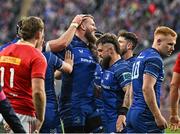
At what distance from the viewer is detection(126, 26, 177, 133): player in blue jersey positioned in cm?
822

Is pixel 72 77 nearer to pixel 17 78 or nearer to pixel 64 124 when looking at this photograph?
pixel 64 124

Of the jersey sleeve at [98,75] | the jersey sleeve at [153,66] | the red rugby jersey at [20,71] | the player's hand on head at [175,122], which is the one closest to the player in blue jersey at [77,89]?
the jersey sleeve at [98,75]

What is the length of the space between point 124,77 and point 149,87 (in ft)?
4.22

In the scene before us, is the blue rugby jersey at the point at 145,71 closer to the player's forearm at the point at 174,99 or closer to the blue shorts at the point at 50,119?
the player's forearm at the point at 174,99

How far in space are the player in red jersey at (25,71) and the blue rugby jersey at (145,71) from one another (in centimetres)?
119

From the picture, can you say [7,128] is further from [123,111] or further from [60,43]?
[123,111]

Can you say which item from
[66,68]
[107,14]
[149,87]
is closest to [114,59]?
[66,68]

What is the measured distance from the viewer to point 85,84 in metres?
9.62

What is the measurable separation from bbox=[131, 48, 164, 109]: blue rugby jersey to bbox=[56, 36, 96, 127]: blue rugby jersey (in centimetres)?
115

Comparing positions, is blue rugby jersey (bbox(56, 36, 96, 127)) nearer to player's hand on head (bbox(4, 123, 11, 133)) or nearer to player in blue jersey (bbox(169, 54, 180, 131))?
player in blue jersey (bbox(169, 54, 180, 131))

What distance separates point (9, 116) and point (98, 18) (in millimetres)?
21379

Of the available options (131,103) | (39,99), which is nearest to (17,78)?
(39,99)

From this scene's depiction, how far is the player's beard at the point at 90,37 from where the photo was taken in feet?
32.2

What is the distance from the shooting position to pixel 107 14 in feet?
93.8
